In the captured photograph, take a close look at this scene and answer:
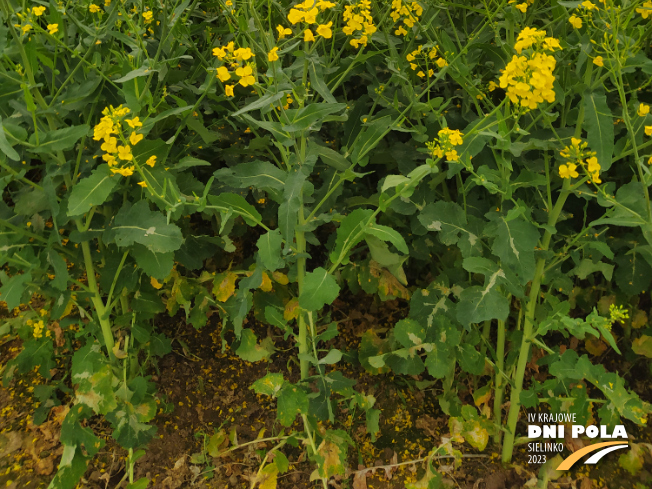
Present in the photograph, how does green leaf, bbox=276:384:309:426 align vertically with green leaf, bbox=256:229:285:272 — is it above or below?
below

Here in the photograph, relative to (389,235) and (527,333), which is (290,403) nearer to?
(389,235)

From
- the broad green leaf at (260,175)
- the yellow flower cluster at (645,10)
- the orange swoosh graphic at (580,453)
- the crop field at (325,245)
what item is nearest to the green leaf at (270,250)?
the crop field at (325,245)

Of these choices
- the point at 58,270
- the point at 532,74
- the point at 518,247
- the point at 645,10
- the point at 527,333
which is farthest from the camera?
the point at 527,333

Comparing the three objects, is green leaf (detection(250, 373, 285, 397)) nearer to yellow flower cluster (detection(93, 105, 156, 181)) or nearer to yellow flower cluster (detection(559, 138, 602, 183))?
yellow flower cluster (detection(93, 105, 156, 181))

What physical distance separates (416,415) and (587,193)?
1073mm

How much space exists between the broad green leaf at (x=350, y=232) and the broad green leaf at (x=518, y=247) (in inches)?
15.4

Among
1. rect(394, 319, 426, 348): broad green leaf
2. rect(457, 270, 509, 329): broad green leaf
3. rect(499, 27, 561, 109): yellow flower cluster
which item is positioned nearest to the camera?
rect(499, 27, 561, 109): yellow flower cluster

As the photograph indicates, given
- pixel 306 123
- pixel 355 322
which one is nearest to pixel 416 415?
pixel 355 322

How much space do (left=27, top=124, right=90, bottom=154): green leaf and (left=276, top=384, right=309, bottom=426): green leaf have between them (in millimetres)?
980

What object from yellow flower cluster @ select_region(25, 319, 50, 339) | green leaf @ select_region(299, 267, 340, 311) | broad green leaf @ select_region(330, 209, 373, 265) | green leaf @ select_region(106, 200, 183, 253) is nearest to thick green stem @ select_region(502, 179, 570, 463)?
broad green leaf @ select_region(330, 209, 373, 265)

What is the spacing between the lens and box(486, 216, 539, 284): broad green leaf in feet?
4.31

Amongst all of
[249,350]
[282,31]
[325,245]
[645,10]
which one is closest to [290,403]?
[249,350]

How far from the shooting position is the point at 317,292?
4.18 feet

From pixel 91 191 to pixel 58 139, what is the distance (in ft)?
0.58
